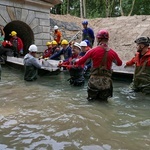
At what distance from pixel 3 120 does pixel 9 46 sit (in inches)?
344

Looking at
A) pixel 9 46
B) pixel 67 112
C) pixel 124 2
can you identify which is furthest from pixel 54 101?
pixel 124 2

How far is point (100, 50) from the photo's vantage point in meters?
5.30

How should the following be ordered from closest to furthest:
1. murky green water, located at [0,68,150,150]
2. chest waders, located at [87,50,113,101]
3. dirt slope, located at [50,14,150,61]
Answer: murky green water, located at [0,68,150,150] < chest waders, located at [87,50,113,101] < dirt slope, located at [50,14,150,61]

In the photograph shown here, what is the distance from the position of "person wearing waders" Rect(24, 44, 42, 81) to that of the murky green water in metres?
1.49

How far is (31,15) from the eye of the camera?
45.1 ft

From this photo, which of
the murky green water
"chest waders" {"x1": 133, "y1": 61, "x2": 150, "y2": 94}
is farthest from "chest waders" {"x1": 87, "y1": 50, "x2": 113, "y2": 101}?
"chest waders" {"x1": 133, "y1": 61, "x2": 150, "y2": 94}

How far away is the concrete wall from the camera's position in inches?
502

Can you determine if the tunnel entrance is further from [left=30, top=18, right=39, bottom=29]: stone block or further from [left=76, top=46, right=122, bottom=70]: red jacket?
[left=76, top=46, right=122, bottom=70]: red jacket

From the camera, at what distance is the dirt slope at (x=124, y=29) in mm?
14377

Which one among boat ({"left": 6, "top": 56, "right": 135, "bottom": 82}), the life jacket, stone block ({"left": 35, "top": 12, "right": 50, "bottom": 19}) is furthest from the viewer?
stone block ({"left": 35, "top": 12, "right": 50, "bottom": 19})

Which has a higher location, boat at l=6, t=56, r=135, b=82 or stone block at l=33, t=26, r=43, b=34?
stone block at l=33, t=26, r=43, b=34

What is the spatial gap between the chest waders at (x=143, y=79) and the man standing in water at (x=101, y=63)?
991mm

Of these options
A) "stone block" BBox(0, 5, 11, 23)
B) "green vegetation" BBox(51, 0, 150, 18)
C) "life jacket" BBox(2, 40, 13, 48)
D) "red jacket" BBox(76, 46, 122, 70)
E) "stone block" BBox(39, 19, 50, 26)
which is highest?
"green vegetation" BBox(51, 0, 150, 18)

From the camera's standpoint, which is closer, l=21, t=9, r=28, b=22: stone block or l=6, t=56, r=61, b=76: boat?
l=6, t=56, r=61, b=76: boat
